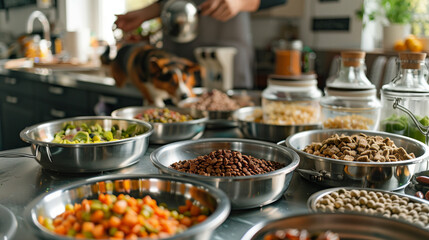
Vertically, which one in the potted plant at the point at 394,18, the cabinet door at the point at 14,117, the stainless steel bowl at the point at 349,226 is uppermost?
the potted plant at the point at 394,18

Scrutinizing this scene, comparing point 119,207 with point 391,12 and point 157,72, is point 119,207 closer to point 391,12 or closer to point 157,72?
point 157,72

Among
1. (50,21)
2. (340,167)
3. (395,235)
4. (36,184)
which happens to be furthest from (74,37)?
(395,235)

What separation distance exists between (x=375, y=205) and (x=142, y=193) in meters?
0.51

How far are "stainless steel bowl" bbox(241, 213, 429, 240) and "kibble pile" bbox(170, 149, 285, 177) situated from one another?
27 centimetres

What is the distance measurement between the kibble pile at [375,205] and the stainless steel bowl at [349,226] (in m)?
0.11

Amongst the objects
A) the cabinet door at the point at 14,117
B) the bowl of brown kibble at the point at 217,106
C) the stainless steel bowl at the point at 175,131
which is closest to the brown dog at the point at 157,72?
the bowl of brown kibble at the point at 217,106

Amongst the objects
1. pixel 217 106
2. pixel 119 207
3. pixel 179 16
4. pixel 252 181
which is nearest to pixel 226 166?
pixel 252 181

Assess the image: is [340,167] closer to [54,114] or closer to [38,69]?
[54,114]

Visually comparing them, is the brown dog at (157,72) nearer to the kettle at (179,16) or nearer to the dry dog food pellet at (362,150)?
the kettle at (179,16)

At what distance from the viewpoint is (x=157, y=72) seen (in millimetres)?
2379

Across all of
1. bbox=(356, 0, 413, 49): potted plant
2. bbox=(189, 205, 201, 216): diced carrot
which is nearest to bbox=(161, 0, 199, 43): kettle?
bbox=(189, 205, 201, 216): diced carrot

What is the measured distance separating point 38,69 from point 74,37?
670 mm

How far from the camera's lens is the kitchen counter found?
906 millimetres

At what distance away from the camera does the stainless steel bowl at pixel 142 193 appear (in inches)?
30.7
